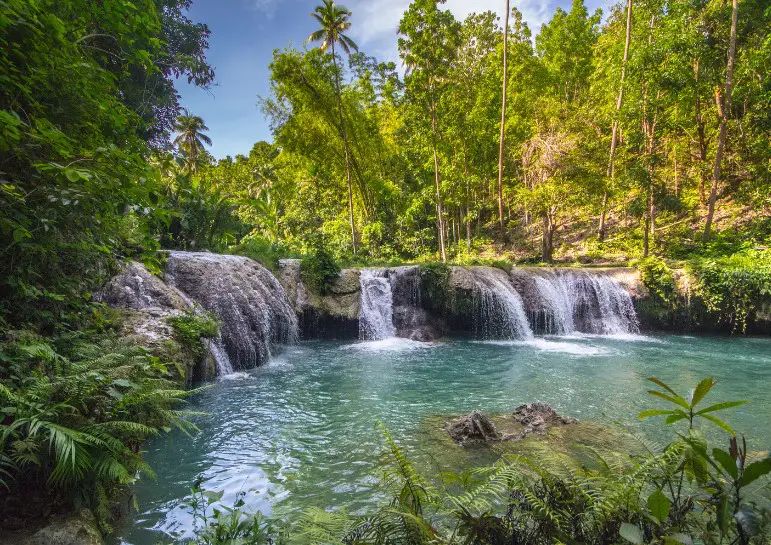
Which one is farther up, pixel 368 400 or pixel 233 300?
pixel 233 300

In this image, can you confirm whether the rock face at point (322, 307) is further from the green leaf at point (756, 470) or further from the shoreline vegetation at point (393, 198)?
the green leaf at point (756, 470)

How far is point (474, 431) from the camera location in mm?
4973

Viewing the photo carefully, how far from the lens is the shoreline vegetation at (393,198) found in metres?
2.06

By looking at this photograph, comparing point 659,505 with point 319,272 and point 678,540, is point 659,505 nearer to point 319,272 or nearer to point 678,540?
point 678,540

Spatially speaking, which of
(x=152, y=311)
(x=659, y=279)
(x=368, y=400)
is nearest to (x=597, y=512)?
(x=368, y=400)

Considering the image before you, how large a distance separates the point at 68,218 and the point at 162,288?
18.8 ft

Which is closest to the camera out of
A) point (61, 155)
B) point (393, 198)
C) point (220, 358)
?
point (61, 155)

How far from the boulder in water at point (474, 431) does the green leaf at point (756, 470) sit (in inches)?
149

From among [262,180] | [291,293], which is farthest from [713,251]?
[262,180]

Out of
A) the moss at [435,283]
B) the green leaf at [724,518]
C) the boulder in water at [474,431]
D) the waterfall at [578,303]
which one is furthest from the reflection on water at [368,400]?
the green leaf at [724,518]

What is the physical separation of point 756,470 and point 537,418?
4.62 metres

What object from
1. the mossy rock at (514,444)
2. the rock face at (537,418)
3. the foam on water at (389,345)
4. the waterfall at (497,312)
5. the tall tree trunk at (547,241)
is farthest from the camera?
the tall tree trunk at (547,241)

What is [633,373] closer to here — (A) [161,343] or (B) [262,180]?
(A) [161,343]

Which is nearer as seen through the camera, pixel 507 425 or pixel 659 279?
pixel 507 425
